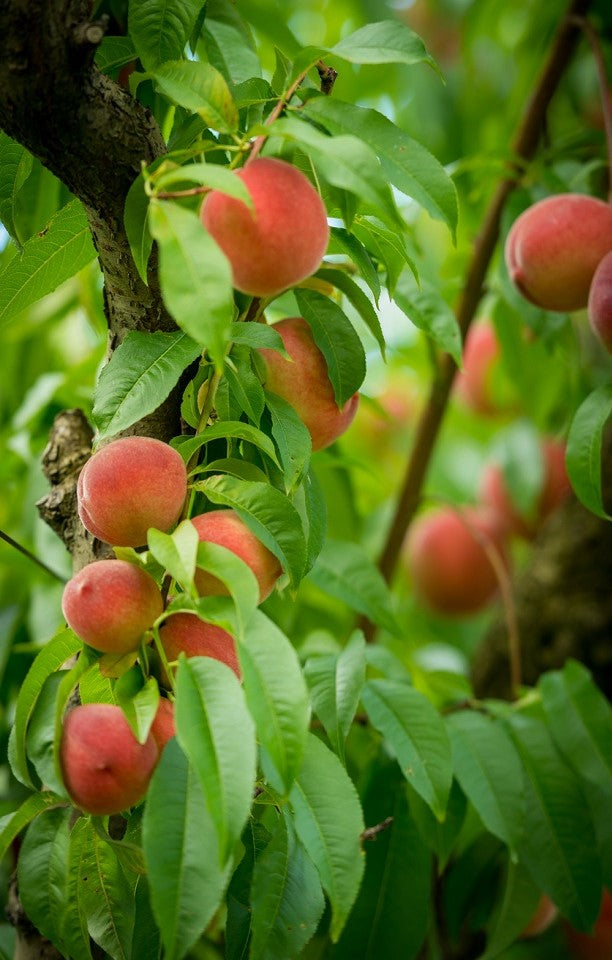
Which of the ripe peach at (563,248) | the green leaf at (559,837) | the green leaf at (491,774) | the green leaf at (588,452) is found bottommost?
the green leaf at (559,837)

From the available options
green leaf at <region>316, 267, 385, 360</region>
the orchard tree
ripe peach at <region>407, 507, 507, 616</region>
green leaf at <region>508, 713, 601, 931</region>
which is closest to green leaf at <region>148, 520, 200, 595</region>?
the orchard tree

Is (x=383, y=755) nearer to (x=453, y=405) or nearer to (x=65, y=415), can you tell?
(x=65, y=415)

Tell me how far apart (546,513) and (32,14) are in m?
1.23

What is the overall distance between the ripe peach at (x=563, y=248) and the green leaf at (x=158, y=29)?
14.0 inches

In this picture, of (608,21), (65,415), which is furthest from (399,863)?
(608,21)

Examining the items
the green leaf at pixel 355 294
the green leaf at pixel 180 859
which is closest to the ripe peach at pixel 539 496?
the green leaf at pixel 355 294

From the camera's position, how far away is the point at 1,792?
1.15 m

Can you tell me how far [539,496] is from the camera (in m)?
1.54

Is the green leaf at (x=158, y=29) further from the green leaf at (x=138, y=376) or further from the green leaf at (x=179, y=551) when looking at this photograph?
the green leaf at (x=179, y=551)

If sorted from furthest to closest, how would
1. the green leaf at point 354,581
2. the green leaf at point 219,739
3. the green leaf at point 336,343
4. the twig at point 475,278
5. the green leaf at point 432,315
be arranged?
1. the twig at point 475,278
2. the green leaf at point 354,581
3. the green leaf at point 432,315
4. the green leaf at point 336,343
5. the green leaf at point 219,739

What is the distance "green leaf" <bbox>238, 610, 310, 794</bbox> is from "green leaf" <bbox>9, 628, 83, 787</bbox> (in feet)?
0.54

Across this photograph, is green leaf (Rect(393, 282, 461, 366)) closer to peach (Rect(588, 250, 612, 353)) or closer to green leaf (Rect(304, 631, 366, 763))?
peach (Rect(588, 250, 612, 353))

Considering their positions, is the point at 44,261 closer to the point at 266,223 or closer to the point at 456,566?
the point at 266,223

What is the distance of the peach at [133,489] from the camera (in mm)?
562
